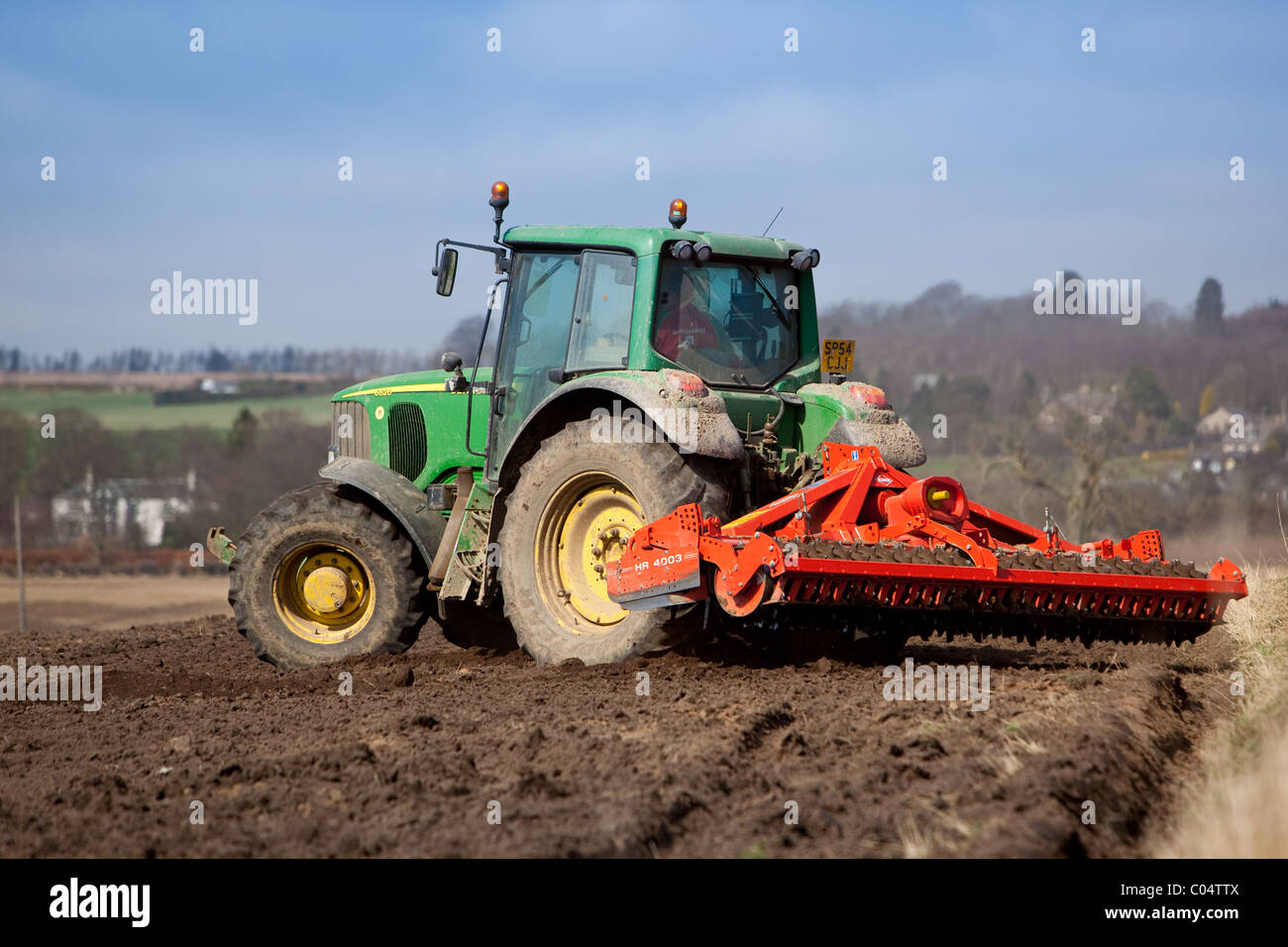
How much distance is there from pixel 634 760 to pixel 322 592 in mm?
4512

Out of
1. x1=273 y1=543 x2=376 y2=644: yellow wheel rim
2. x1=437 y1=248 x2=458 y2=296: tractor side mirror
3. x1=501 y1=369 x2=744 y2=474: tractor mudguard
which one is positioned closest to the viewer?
x1=501 y1=369 x2=744 y2=474: tractor mudguard

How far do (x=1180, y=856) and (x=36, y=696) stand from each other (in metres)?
6.71

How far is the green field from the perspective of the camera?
129 ft

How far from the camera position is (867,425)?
754 cm

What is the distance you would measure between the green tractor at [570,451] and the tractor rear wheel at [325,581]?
14 mm

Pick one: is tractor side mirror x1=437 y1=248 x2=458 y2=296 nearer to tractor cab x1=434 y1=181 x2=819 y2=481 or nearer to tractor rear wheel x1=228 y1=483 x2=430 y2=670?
tractor cab x1=434 y1=181 x2=819 y2=481

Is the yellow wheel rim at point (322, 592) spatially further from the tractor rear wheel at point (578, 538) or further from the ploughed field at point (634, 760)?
the tractor rear wheel at point (578, 538)

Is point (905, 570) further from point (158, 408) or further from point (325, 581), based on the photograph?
point (158, 408)

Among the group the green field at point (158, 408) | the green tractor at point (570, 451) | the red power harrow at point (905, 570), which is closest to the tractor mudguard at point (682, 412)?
the green tractor at point (570, 451)

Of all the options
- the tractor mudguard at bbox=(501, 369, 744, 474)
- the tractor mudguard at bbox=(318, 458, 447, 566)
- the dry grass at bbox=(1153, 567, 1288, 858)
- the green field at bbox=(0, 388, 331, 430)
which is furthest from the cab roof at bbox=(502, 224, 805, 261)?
the green field at bbox=(0, 388, 331, 430)

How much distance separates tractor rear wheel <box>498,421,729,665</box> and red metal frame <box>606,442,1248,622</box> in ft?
1.01

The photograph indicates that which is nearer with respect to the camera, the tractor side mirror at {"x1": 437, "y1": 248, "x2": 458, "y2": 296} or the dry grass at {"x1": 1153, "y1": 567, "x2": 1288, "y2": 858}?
the dry grass at {"x1": 1153, "y1": 567, "x2": 1288, "y2": 858}

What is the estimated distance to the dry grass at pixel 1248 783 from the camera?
13.3ft
